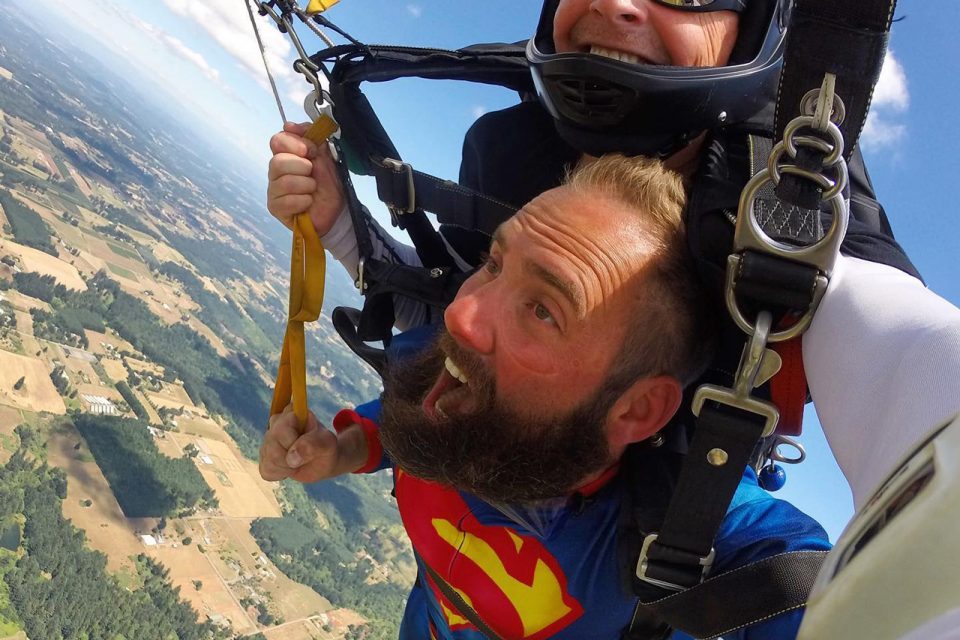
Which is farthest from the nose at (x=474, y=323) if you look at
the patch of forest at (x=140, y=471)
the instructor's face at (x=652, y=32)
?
the patch of forest at (x=140, y=471)

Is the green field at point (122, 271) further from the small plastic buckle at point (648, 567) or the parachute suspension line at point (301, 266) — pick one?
the small plastic buckle at point (648, 567)

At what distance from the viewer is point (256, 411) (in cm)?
3206

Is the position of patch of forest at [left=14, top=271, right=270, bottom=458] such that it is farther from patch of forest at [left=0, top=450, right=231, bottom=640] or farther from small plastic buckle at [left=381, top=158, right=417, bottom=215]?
small plastic buckle at [left=381, top=158, right=417, bottom=215]

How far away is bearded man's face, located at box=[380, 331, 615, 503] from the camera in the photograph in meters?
1.14

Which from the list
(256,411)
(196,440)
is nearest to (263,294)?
(256,411)

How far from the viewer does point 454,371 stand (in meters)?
1.24

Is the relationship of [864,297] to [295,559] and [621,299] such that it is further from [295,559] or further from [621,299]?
[295,559]

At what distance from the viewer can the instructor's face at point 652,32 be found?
1.20m

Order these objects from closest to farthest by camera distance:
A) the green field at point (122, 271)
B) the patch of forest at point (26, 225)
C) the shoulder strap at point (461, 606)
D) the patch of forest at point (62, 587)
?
the shoulder strap at point (461, 606) < the patch of forest at point (62, 587) < the patch of forest at point (26, 225) < the green field at point (122, 271)

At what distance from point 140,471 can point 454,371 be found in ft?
75.8

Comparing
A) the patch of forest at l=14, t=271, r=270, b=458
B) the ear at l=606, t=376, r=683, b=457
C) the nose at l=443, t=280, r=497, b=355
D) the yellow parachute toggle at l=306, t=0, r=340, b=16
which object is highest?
the yellow parachute toggle at l=306, t=0, r=340, b=16

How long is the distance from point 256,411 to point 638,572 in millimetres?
34145

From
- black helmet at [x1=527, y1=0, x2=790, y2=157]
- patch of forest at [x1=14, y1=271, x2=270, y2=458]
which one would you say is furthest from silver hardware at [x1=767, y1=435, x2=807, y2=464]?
patch of forest at [x1=14, y1=271, x2=270, y2=458]

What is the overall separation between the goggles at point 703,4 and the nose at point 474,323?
0.75m
